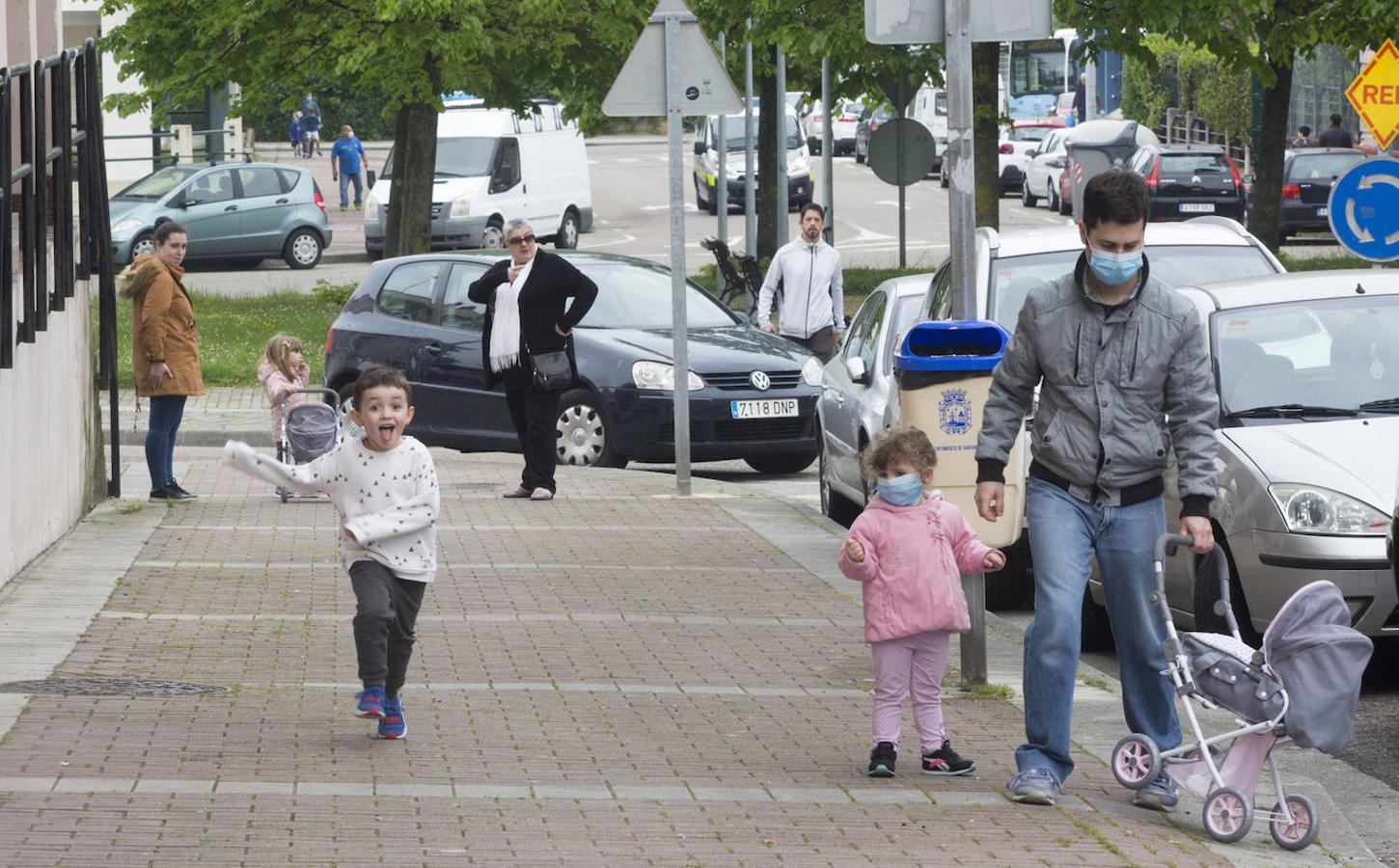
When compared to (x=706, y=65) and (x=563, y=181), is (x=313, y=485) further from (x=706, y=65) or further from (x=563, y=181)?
(x=563, y=181)

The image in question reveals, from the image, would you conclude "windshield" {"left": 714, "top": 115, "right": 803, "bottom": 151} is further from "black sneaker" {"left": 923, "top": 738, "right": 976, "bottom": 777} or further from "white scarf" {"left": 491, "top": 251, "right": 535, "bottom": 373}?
"black sneaker" {"left": 923, "top": 738, "right": 976, "bottom": 777}

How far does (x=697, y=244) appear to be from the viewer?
4100cm

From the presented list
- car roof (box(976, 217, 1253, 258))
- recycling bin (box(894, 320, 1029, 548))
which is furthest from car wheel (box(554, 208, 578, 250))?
recycling bin (box(894, 320, 1029, 548))

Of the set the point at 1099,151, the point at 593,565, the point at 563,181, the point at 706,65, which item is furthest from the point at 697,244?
the point at 593,565

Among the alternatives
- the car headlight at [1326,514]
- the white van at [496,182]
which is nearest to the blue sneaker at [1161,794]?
the car headlight at [1326,514]

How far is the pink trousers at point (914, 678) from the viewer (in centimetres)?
685

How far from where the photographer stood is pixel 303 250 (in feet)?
122

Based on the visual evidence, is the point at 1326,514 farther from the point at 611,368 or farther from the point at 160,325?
the point at 611,368

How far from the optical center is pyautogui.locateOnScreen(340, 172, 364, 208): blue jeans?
49.8 m

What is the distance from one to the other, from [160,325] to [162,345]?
0.41 ft

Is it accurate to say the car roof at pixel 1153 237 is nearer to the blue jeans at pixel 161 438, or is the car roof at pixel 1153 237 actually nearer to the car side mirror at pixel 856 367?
the car side mirror at pixel 856 367

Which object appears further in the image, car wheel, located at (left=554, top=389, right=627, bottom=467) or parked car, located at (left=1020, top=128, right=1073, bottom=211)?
parked car, located at (left=1020, top=128, right=1073, bottom=211)

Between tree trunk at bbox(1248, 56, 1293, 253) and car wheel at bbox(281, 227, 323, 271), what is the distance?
1505 centimetres

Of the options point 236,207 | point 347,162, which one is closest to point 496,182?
point 236,207
